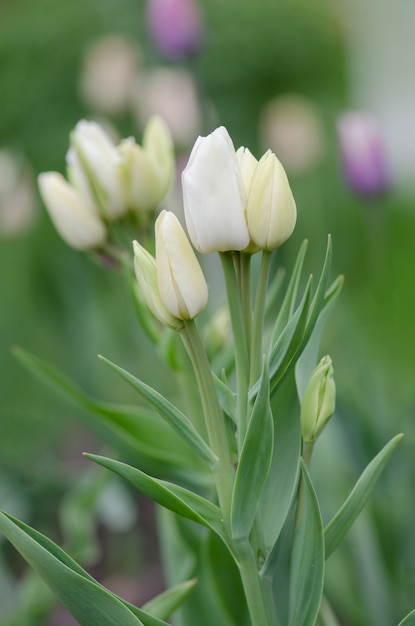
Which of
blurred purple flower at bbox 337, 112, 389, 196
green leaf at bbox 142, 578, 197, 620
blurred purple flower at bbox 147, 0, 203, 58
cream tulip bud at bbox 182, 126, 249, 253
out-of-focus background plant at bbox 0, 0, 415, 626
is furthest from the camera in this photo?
blurred purple flower at bbox 147, 0, 203, 58

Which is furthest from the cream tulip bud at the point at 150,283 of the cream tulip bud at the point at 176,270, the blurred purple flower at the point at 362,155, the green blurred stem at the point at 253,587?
the blurred purple flower at the point at 362,155

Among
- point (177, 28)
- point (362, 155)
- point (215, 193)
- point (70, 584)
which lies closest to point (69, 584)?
point (70, 584)

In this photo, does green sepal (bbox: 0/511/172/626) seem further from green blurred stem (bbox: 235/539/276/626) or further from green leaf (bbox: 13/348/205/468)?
green leaf (bbox: 13/348/205/468)

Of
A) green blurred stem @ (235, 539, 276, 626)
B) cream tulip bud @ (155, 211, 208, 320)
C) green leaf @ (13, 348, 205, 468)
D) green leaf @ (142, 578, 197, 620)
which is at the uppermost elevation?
cream tulip bud @ (155, 211, 208, 320)

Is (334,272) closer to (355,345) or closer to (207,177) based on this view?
(355,345)

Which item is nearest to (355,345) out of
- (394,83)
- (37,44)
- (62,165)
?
(62,165)

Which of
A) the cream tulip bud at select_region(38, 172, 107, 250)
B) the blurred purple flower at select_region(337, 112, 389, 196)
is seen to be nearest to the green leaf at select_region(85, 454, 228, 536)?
the cream tulip bud at select_region(38, 172, 107, 250)

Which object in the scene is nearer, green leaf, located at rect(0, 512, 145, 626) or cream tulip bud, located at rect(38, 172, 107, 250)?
green leaf, located at rect(0, 512, 145, 626)
